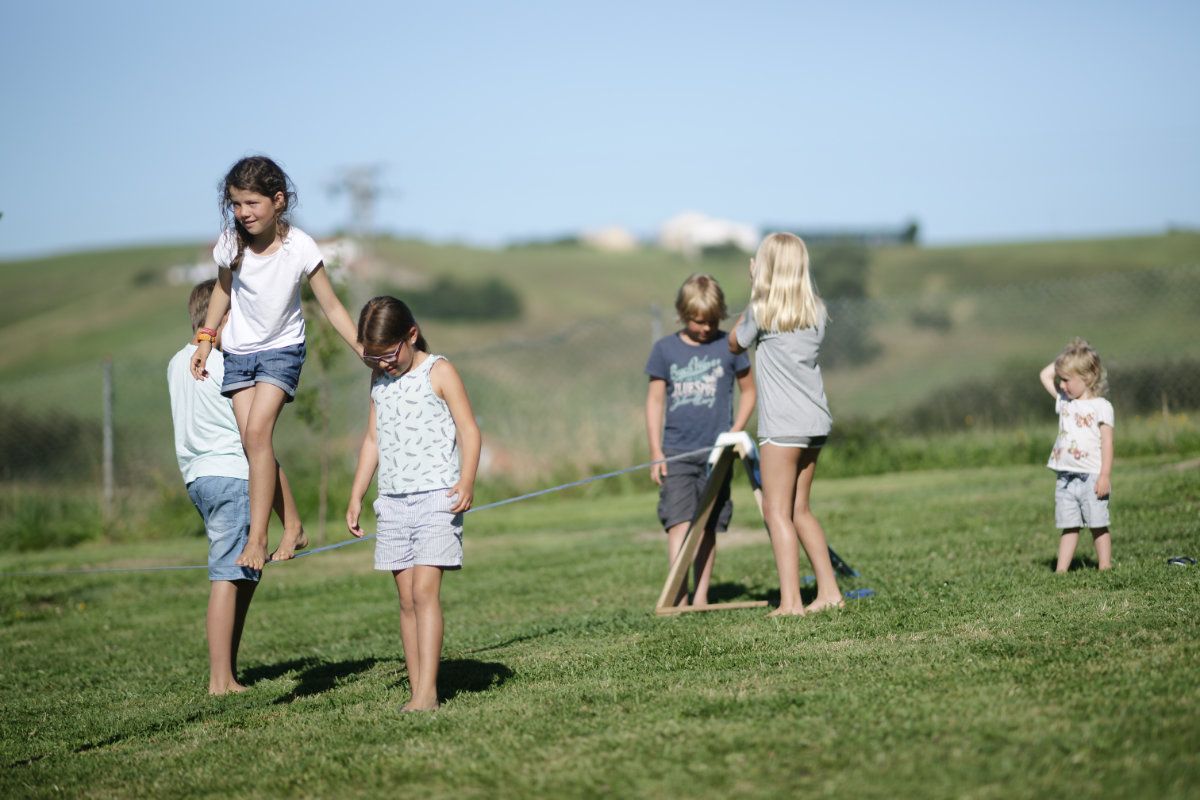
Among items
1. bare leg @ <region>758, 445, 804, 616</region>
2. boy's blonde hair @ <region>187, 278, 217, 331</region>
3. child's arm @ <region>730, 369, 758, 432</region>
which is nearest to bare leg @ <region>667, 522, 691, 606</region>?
child's arm @ <region>730, 369, 758, 432</region>

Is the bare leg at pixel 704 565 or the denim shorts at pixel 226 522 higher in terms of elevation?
the denim shorts at pixel 226 522

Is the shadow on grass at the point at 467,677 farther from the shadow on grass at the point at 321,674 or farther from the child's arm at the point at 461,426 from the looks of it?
the child's arm at the point at 461,426

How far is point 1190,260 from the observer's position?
52.2 m

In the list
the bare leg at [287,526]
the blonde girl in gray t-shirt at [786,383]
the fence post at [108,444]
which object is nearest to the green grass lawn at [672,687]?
the blonde girl in gray t-shirt at [786,383]

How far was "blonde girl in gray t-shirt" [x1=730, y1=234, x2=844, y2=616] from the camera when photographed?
6.26 metres

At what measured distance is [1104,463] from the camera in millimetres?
6816

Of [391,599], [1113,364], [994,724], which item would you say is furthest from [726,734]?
[1113,364]

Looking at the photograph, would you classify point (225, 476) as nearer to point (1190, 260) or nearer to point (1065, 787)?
point (1065, 787)

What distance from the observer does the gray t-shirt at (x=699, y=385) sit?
7.09m

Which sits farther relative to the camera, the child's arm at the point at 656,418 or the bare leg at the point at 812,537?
the child's arm at the point at 656,418

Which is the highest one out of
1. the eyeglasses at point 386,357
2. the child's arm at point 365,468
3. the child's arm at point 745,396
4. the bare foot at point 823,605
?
the eyeglasses at point 386,357

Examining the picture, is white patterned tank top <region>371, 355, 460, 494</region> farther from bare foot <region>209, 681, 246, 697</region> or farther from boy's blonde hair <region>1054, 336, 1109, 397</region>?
boy's blonde hair <region>1054, 336, 1109, 397</region>

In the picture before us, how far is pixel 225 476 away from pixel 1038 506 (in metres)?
6.60

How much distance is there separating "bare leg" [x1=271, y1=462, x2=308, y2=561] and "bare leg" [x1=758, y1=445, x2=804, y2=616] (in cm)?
231
